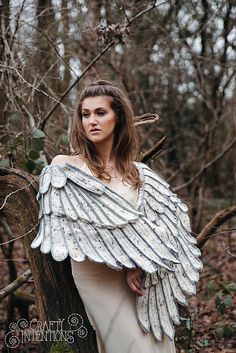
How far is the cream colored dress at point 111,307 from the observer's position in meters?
2.61

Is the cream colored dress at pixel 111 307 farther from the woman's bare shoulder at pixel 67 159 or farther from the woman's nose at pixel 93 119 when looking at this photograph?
the woman's nose at pixel 93 119

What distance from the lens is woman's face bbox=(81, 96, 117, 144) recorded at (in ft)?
9.11

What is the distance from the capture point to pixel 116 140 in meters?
2.96

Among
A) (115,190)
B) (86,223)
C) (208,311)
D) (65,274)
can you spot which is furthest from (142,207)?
(208,311)

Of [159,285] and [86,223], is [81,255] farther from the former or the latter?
[159,285]

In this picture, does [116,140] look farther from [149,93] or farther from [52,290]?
[149,93]

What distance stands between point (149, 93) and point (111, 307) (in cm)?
584

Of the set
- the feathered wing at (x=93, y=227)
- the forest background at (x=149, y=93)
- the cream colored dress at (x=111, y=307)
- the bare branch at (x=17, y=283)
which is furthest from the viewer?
the forest background at (x=149, y=93)

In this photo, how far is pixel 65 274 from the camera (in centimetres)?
285

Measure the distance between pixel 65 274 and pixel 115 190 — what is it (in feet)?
1.73

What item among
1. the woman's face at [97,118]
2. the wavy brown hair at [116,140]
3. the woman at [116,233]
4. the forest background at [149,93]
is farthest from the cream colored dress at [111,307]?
the forest background at [149,93]

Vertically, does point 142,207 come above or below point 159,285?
above

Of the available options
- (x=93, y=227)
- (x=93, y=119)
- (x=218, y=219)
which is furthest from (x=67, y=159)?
(x=218, y=219)

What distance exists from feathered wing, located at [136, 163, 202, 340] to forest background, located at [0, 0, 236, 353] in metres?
0.57
